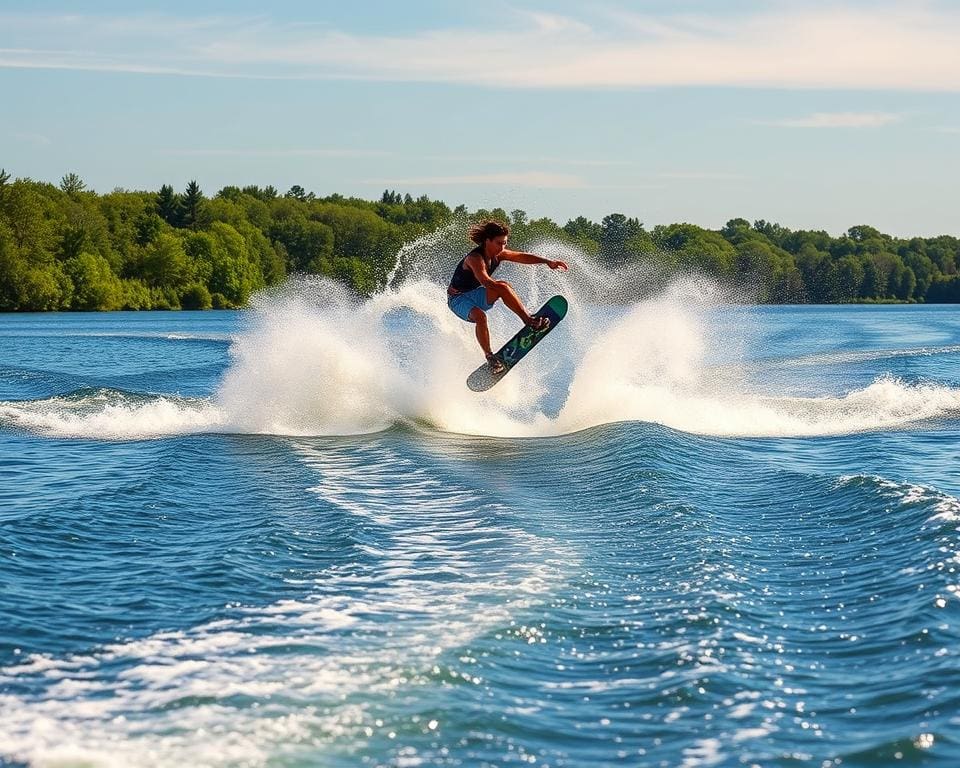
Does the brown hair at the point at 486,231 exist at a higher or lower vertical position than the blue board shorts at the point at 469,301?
higher

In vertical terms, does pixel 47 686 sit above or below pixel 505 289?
below

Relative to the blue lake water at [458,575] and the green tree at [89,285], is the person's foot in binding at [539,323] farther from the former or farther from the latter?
the green tree at [89,285]

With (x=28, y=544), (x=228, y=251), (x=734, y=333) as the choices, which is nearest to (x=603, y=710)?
(x=28, y=544)

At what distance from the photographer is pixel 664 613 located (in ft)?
25.4

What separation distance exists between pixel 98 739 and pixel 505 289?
30.4 ft

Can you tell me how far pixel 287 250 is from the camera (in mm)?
140250

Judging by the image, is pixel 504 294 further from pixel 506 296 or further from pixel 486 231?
pixel 486 231

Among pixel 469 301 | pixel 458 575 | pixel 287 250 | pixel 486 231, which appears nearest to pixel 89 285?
pixel 287 250

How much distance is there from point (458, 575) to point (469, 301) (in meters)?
6.52

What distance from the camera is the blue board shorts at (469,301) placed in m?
14.8

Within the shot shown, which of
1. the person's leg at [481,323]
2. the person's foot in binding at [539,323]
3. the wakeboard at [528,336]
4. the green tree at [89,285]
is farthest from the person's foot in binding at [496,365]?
the green tree at [89,285]

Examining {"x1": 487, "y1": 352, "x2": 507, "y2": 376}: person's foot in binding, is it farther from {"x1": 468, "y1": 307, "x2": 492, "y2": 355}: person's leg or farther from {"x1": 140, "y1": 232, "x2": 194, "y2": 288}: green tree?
{"x1": 140, "y1": 232, "x2": 194, "y2": 288}: green tree

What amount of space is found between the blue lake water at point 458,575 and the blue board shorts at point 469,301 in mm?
1773

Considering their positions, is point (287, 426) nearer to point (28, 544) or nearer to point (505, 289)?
point (505, 289)
